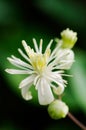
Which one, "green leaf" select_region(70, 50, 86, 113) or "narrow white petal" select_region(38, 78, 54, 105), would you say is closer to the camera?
"narrow white petal" select_region(38, 78, 54, 105)

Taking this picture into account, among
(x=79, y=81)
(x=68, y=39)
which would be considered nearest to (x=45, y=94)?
(x=68, y=39)

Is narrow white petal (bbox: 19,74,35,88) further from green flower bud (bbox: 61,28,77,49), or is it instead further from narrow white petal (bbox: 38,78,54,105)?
green flower bud (bbox: 61,28,77,49)

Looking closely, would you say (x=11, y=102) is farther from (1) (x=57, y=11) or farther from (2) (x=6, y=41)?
(1) (x=57, y=11)

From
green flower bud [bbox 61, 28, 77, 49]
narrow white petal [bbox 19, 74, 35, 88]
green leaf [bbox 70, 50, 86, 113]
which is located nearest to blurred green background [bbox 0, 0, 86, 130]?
green leaf [bbox 70, 50, 86, 113]

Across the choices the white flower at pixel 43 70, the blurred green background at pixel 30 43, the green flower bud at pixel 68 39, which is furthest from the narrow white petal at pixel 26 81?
the blurred green background at pixel 30 43

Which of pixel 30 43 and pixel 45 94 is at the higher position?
pixel 30 43

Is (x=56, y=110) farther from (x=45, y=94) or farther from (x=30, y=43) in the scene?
(x=30, y=43)
